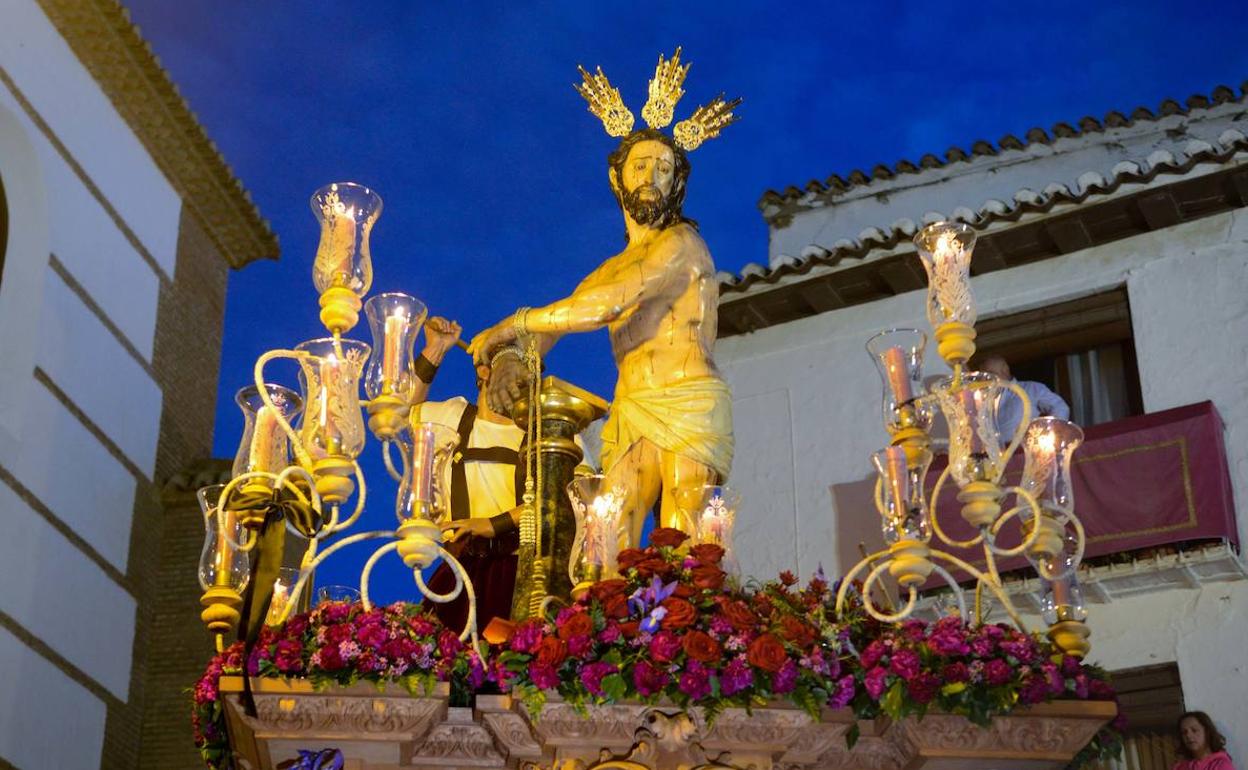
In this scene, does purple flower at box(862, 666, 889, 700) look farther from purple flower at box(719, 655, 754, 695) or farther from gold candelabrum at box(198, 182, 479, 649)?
gold candelabrum at box(198, 182, 479, 649)

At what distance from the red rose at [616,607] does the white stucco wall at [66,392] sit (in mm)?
8034

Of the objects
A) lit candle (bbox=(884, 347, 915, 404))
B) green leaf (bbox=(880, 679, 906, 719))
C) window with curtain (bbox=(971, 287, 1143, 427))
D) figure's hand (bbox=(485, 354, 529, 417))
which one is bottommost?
green leaf (bbox=(880, 679, 906, 719))

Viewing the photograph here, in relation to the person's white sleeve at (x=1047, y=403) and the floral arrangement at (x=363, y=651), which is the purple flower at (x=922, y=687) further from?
the person's white sleeve at (x=1047, y=403)

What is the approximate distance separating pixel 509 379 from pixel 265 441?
4.25ft

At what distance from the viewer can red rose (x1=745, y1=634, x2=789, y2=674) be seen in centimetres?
579

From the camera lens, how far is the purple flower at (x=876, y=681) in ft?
19.6

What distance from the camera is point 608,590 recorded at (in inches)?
237

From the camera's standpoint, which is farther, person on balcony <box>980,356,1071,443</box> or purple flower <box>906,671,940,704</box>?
person on balcony <box>980,356,1071,443</box>

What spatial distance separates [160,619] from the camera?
14.9m

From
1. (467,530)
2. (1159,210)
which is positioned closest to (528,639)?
(467,530)

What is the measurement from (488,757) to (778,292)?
26.4ft

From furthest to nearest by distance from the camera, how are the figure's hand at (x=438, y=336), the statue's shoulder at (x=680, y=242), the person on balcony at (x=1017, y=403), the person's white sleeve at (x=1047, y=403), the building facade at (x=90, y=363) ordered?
1. the building facade at (x=90, y=363)
2. the person's white sleeve at (x=1047, y=403)
3. the person on balcony at (x=1017, y=403)
4. the figure's hand at (x=438, y=336)
5. the statue's shoulder at (x=680, y=242)

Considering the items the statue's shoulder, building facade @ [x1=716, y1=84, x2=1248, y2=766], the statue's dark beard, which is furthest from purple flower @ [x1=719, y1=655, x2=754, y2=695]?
building facade @ [x1=716, y1=84, x2=1248, y2=766]

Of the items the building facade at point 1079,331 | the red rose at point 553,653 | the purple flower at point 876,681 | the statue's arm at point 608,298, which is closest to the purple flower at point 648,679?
the red rose at point 553,653
